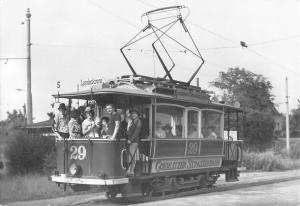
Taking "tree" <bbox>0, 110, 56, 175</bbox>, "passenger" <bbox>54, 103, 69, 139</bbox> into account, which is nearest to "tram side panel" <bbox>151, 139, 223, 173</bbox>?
"passenger" <bbox>54, 103, 69, 139</bbox>

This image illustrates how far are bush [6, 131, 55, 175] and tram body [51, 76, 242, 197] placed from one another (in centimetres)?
817

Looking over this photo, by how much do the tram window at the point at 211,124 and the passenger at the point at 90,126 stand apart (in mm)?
3826

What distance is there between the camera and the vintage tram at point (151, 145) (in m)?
12.0

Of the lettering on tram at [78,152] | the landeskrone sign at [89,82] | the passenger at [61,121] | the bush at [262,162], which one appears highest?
the landeskrone sign at [89,82]

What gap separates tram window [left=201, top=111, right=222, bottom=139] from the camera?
15.2 metres

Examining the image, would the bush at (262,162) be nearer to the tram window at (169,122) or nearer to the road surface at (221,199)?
the road surface at (221,199)

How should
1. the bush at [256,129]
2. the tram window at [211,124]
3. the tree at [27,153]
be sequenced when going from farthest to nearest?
the bush at [256,129] → the tree at [27,153] → the tram window at [211,124]

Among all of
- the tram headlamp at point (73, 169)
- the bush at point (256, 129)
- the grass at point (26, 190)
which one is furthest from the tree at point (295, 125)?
the tram headlamp at point (73, 169)

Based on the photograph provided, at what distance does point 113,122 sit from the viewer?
12.4 meters

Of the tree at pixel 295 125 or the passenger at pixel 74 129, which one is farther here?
the tree at pixel 295 125

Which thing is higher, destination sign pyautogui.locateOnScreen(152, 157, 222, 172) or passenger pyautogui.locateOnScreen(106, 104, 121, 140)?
passenger pyautogui.locateOnScreen(106, 104, 121, 140)

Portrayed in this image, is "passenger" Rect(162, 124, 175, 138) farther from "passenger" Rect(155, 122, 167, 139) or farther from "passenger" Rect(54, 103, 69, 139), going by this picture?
"passenger" Rect(54, 103, 69, 139)

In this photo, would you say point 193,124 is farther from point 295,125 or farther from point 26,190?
point 295,125

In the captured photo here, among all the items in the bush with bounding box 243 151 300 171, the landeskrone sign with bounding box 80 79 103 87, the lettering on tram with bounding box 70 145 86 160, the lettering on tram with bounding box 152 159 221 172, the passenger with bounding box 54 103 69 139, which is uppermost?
the landeskrone sign with bounding box 80 79 103 87
